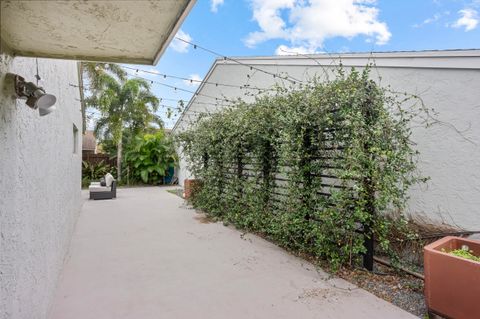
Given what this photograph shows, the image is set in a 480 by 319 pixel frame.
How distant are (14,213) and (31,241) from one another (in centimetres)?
56

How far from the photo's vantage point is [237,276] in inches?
153

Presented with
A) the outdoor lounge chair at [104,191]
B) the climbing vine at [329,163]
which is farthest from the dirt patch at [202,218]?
the outdoor lounge chair at [104,191]

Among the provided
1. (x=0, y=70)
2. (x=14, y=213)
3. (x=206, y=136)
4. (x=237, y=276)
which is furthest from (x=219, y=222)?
(x=0, y=70)

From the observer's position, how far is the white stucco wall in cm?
396

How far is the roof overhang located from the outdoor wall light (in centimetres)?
19

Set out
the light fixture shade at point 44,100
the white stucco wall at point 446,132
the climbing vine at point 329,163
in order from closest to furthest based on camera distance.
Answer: the light fixture shade at point 44,100 → the climbing vine at point 329,163 → the white stucco wall at point 446,132

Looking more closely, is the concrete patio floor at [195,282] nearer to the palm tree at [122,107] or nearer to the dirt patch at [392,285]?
the dirt patch at [392,285]

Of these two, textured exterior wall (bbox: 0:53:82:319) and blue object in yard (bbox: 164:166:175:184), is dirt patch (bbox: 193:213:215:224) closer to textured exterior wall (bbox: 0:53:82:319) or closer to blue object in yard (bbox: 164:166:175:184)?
textured exterior wall (bbox: 0:53:82:319)

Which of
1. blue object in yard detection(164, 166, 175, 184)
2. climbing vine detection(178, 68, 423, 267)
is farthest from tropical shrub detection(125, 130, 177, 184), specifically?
climbing vine detection(178, 68, 423, 267)

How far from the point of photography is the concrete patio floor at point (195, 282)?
297cm

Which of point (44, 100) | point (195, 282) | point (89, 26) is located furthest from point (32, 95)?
point (195, 282)

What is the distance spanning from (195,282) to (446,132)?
430 cm

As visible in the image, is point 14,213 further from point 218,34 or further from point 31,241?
point 218,34

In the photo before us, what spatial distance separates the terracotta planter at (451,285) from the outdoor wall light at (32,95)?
12.1ft
